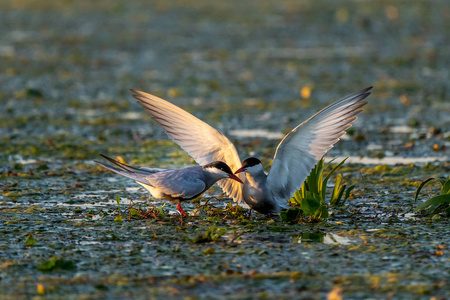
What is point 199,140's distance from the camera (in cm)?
738

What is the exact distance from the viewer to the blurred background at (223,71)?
10.8 m

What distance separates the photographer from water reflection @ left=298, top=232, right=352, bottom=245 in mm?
6211

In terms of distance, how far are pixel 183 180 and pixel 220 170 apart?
1.10 ft

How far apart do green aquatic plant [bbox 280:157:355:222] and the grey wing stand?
2.55ft

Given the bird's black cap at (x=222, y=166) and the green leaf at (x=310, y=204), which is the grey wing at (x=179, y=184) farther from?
the green leaf at (x=310, y=204)

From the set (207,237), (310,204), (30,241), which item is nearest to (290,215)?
(310,204)

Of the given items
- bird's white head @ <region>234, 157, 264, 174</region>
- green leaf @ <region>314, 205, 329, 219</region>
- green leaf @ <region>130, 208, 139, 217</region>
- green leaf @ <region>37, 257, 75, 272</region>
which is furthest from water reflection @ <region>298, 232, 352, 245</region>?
green leaf @ <region>37, 257, 75, 272</region>

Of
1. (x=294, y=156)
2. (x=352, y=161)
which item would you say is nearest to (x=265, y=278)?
(x=294, y=156)

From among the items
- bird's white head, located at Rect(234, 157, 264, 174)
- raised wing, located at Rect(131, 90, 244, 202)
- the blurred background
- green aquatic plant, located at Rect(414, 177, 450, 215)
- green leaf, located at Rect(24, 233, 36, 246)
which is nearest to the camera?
green leaf, located at Rect(24, 233, 36, 246)

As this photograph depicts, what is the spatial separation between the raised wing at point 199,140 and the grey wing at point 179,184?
1.19 feet

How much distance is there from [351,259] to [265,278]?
0.77 meters

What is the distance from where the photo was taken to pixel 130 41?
2009cm

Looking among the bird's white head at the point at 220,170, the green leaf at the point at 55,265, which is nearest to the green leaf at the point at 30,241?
the green leaf at the point at 55,265

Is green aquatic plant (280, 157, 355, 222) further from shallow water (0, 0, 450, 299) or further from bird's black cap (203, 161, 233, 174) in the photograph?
bird's black cap (203, 161, 233, 174)
